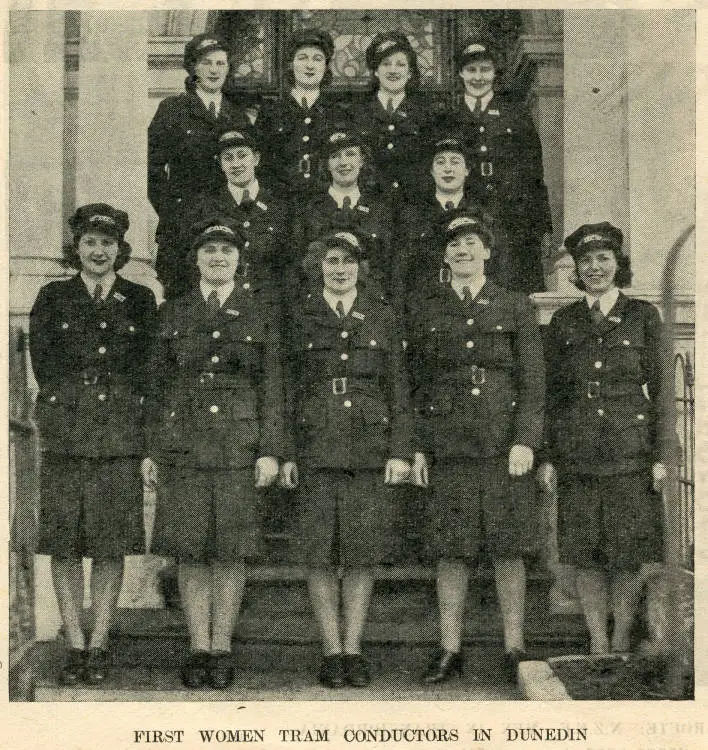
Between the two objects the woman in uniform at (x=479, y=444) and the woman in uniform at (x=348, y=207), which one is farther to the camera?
the woman in uniform at (x=348, y=207)

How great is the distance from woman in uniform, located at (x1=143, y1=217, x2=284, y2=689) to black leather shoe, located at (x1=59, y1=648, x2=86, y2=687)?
364mm

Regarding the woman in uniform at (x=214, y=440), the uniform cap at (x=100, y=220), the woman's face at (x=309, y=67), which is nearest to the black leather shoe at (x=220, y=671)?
the woman in uniform at (x=214, y=440)

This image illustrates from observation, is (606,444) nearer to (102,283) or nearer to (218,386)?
(218,386)

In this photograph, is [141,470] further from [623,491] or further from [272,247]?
[623,491]

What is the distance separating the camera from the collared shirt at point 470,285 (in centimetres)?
419

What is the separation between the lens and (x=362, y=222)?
4.35 metres

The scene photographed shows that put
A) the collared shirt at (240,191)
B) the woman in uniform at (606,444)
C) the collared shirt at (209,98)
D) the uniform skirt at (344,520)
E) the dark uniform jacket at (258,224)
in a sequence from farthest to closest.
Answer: the collared shirt at (209,98)
the collared shirt at (240,191)
the dark uniform jacket at (258,224)
the woman in uniform at (606,444)
the uniform skirt at (344,520)

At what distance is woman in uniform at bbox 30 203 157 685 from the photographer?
4188 mm

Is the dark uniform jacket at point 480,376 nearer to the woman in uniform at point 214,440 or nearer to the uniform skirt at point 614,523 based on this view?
the uniform skirt at point 614,523

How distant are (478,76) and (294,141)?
2.26ft

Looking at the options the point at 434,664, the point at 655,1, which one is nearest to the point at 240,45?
the point at 655,1

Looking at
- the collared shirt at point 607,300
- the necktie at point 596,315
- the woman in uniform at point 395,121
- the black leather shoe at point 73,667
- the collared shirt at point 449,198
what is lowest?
the black leather shoe at point 73,667

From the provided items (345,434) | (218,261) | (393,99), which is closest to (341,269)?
(218,261)

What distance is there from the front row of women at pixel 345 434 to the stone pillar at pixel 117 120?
49 centimetres
